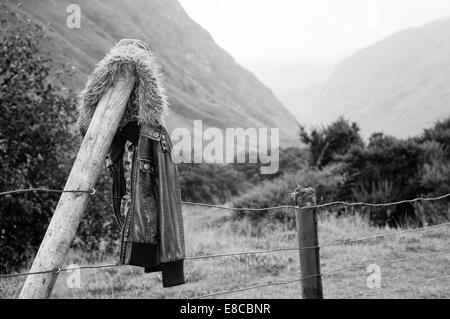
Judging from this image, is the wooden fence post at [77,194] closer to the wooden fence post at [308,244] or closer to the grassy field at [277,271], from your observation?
the wooden fence post at [308,244]

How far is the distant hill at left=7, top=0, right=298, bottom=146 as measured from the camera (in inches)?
3679

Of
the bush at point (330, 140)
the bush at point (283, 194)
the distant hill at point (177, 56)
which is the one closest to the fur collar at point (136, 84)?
the bush at point (283, 194)

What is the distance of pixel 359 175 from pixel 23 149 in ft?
26.3

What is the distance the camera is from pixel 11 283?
272 inches

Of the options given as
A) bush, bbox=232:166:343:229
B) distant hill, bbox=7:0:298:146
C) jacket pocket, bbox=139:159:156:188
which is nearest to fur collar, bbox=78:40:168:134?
jacket pocket, bbox=139:159:156:188

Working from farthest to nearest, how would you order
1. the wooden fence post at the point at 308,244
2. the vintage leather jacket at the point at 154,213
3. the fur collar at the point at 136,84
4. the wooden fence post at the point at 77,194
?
the wooden fence post at the point at 308,244, the fur collar at the point at 136,84, the vintage leather jacket at the point at 154,213, the wooden fence post at the point at 77,194

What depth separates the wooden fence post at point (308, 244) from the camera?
368 cm

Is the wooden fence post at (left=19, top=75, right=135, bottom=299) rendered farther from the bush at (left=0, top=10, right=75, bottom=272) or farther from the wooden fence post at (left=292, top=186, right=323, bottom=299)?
the bush at (left=0, top=10, right=75, bottom=272)

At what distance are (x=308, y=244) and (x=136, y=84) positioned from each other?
1.76m

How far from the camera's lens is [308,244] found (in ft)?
12.2

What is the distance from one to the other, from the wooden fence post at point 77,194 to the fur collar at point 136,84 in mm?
57

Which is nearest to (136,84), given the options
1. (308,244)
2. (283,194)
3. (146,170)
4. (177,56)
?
(146,170)
